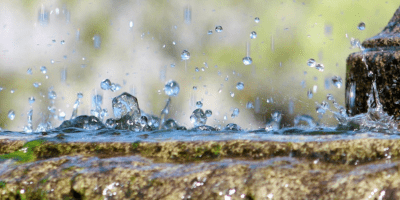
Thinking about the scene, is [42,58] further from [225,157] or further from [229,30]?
[225,157]

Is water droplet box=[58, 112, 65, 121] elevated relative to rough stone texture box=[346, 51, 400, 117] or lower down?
elevated

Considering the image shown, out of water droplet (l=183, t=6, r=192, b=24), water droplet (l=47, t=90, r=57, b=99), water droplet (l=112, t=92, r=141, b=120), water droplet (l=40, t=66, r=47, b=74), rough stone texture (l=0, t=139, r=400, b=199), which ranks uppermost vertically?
water droplet (l=183, t=6, r=192, b=24)

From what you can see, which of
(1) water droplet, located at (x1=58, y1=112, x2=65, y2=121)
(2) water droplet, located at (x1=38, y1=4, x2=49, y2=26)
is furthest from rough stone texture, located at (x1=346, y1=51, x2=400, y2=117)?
(2) water droplet, located at (x1=38, y1=4, x2=49, y2=26)

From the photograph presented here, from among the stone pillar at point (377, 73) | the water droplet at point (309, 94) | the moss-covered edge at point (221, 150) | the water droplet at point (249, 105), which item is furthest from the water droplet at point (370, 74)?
the water droplet at point (249, 105)

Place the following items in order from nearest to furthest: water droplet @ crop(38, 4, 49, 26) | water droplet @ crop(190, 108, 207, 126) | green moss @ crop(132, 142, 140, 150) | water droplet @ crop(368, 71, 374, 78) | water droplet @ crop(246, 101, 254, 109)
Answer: green moss @ crop(132, 142, 140, 150) → water droplet @ crop(368, 71, 374, 78) → water droplet @ crop(190, 108, 207, 126) → water droplet @ crop(246, 101, 254, 109) → water droplet @ crop(38, 4, 49, 26)

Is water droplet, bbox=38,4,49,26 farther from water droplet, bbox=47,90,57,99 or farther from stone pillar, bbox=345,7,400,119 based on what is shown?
stone pillar, bbox=345,7,400,119

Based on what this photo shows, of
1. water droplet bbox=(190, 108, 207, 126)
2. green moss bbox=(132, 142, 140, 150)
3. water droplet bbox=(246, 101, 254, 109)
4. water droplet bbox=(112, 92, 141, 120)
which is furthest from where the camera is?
water droplet bbox=(246, 101, 254, 109)
